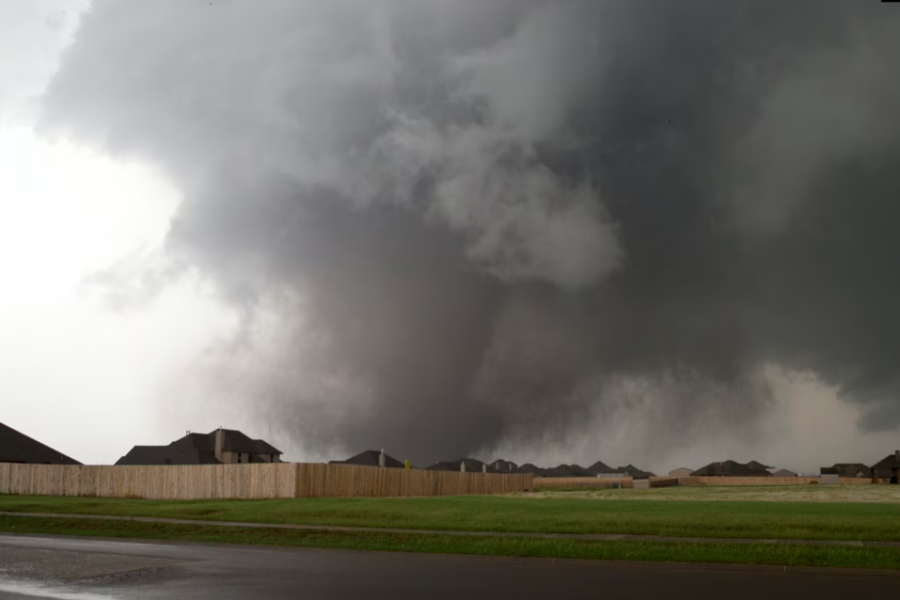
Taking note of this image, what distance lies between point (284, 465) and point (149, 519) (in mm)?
14294

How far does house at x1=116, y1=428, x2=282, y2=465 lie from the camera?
7131 cm

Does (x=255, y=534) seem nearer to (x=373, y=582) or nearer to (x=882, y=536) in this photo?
(x=373, y=582)

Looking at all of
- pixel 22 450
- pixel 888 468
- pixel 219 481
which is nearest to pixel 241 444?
pixel 22 450

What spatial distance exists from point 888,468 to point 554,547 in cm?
9939

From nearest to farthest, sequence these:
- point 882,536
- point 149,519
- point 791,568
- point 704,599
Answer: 1. point 704,599
2. point 791,568
3. point 882,536
4. point 149,519

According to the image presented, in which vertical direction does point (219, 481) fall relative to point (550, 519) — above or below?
below

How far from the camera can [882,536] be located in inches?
766

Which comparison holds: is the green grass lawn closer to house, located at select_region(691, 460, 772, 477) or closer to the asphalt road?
the asphalt road

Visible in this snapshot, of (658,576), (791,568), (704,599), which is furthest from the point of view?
(791,568)

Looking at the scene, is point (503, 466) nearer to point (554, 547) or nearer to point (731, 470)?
point (731, 470)

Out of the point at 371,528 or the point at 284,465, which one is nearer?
the point at 371,528

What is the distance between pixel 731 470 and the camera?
125000mm

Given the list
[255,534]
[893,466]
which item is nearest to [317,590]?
[255,534]

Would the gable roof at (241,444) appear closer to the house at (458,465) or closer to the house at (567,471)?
the house at (458,465)
